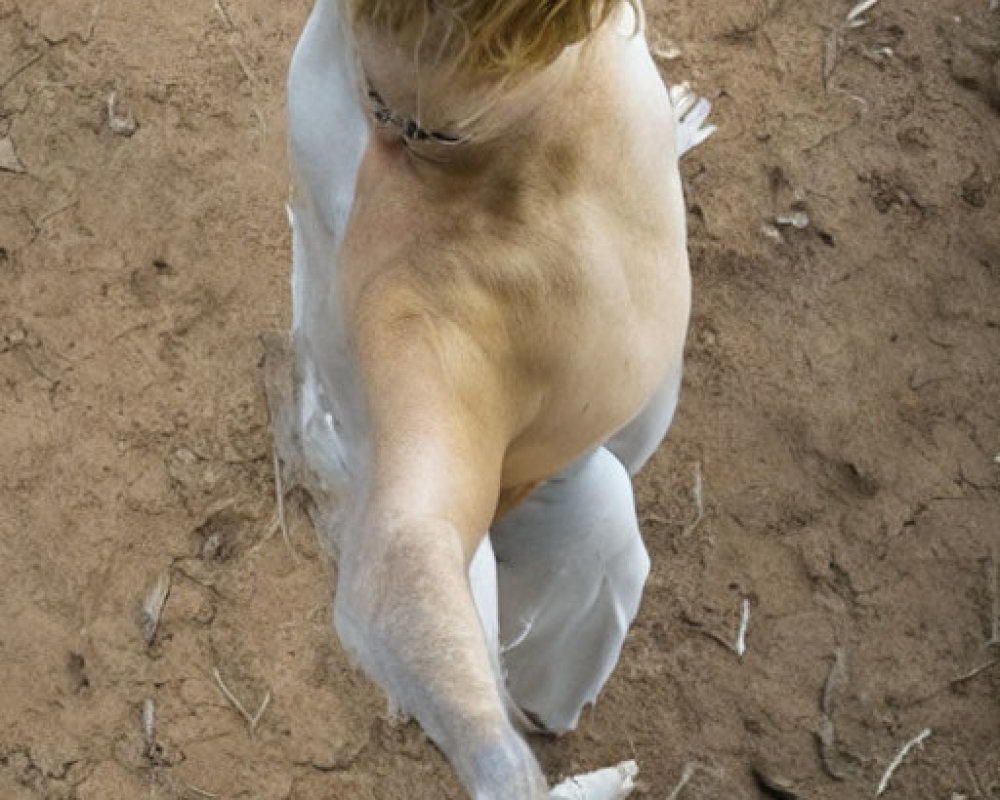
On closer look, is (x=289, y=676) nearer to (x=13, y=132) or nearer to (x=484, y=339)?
(x=13, y=132)

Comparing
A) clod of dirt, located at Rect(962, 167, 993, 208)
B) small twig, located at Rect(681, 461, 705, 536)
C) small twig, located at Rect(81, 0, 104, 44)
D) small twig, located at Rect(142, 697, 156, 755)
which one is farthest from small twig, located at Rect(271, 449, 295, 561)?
clod of dirt, located at Rect(962, 167, 993, 208)

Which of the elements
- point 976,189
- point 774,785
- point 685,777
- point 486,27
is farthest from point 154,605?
point 486,27

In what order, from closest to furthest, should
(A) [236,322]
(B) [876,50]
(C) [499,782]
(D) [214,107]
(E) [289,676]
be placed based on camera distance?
(C) [499,782], (E) [289,676], (A) [236,322], (D) [214,107], (B) [876,50]

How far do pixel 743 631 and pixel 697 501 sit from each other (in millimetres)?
223

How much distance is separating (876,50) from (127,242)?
4.62ft

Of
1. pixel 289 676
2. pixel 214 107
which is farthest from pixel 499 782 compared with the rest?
pixel 214 107

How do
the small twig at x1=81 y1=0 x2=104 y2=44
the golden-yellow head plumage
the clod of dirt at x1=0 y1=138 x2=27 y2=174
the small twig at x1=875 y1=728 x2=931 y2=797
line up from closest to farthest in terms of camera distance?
1. the golden-yellow head plumage
2. the small twig at x1=875 y1=728 x2=931 y2=797
3. the clod of dirt at x1=0 y1=138 x2=27 y2=174
4. the small twig at x1=81 y1=0 x2=104 y2=44

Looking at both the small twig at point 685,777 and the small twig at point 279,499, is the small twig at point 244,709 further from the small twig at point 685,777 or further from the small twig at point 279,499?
the small twig at point 685,777

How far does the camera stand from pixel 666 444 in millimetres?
2967

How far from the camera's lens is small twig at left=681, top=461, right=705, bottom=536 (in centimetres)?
290

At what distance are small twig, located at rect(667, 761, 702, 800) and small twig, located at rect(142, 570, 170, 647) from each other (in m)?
0.80

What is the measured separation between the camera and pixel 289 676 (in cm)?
272

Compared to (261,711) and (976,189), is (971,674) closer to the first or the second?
(976,189)

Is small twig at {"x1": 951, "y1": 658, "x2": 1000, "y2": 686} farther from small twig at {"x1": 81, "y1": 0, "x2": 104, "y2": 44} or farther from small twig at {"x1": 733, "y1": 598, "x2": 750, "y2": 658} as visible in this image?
small twig at {"x1": 81, "y1": 0, "x2": 104, "y2": 44}
